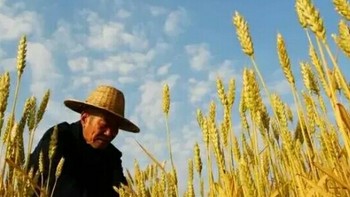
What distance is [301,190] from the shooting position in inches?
45.0

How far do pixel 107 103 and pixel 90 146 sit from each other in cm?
32

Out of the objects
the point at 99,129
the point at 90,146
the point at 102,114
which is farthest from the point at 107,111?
the point at 90,146

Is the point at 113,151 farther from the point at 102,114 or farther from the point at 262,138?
the point at 262,138

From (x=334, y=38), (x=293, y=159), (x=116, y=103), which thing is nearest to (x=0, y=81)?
(x=293, y=159)

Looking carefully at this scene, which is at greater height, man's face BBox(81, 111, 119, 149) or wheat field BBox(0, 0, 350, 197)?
man's face BBox(81, 111, 119, 149)

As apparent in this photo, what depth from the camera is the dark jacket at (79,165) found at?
3238 millimetres

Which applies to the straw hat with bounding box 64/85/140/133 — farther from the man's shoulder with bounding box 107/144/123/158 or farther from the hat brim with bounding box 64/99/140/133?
the man's shoulder with bounding box 107/144/123/158

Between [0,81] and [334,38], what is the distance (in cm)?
90

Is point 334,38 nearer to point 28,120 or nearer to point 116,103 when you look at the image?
point 28,120

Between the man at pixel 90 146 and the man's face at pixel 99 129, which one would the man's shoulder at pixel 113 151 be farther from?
the man's face at pixel 99 129

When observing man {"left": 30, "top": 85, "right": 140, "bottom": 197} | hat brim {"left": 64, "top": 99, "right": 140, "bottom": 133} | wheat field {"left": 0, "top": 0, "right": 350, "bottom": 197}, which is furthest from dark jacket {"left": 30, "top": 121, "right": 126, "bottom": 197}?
wheat field {"left": 0, "top": 0, "right": 350, "bottom": 197}

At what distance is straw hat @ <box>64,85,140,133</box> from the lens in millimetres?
3436

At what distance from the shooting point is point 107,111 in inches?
134

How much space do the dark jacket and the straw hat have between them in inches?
7.5
